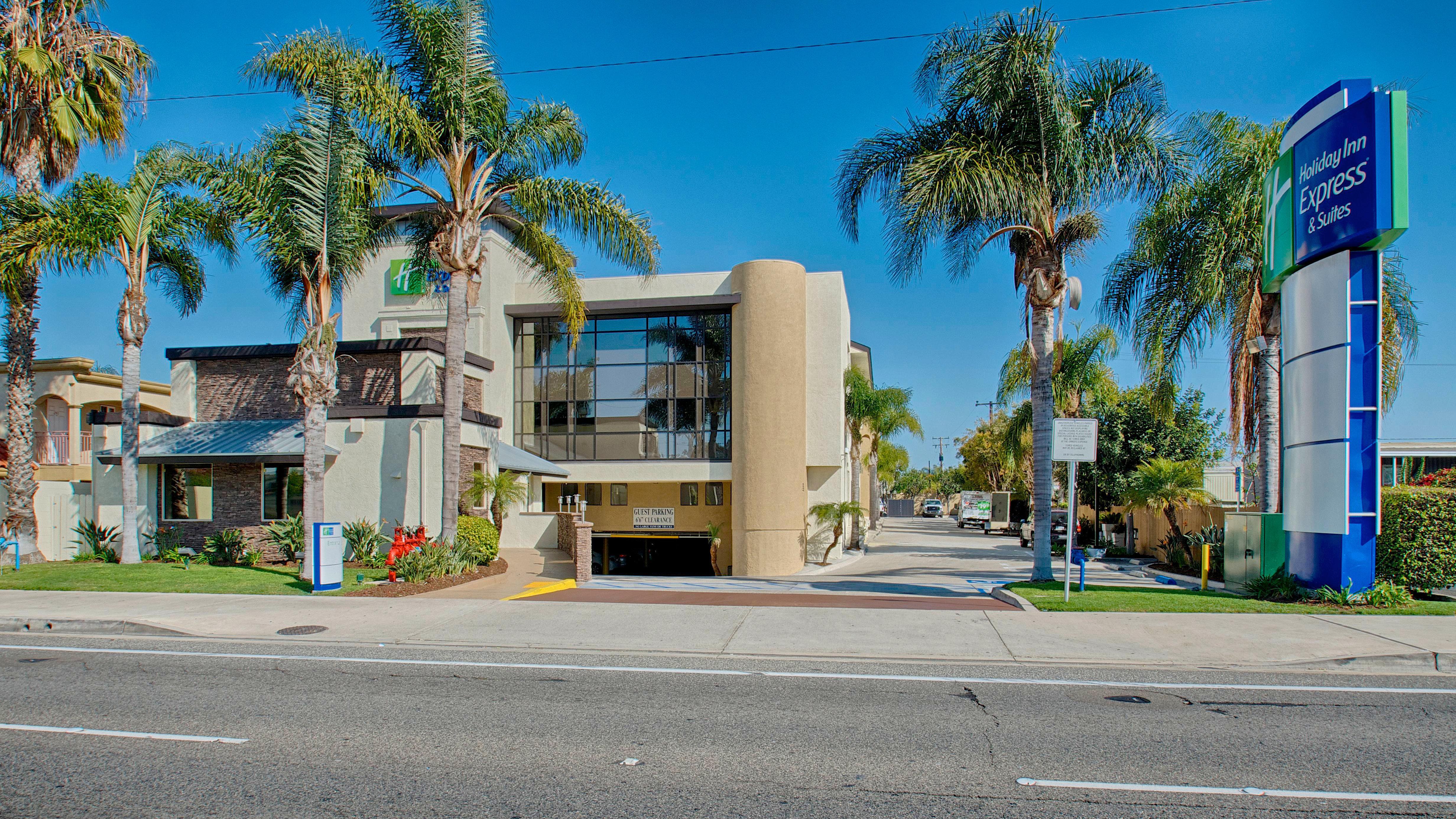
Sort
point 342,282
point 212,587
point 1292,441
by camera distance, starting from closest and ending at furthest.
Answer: point 1292,441
point 212,587
point 342,282

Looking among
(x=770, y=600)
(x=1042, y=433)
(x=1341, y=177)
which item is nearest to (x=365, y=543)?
(x=770, y=600)

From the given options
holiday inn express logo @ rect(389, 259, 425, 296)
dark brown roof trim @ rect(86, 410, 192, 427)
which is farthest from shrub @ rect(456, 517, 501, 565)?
holiday inn express logo @ rect(389, 259, 425, 296)

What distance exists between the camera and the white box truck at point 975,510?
178 ft

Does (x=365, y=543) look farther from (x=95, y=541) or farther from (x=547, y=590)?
(x=95, y=541)

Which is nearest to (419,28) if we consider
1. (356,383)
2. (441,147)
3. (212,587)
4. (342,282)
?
(441,147)

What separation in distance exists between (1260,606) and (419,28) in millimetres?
17001

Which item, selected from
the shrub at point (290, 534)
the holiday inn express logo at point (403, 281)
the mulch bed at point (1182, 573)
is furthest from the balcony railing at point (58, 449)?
the mulch bed at point (1182, 573)

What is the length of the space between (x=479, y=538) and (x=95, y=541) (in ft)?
30.6

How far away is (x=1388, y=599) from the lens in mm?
11578

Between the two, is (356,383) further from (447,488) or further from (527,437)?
(527,437)

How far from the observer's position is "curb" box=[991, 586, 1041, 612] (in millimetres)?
12188

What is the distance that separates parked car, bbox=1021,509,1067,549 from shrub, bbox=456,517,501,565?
2189 cm

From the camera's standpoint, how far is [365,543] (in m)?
17.7

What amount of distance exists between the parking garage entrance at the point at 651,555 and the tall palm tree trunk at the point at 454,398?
13.7m
